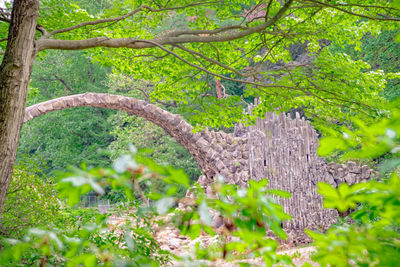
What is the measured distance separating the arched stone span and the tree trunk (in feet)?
16.4

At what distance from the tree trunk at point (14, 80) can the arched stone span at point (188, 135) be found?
16.4 feet

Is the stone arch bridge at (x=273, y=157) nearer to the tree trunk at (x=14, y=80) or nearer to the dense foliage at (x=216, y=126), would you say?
the dense foliage at (x=216, y=126)

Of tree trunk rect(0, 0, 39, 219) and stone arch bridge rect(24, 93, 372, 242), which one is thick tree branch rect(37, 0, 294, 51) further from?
stone arch bridge rect(24, 93, 372, 242)

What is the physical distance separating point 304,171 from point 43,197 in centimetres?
617

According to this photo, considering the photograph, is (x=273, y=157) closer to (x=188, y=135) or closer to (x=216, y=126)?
(x=188, y=135)

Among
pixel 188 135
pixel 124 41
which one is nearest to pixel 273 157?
pixel 188 135

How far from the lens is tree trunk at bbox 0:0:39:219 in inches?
93.7

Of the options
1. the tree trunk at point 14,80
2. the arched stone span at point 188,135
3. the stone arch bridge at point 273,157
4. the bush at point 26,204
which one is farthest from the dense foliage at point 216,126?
the stone arch bridge at point 273,157

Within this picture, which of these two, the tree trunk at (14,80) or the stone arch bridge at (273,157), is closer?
the tree trunk at (14,80)

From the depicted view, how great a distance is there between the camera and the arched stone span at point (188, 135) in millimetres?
7598

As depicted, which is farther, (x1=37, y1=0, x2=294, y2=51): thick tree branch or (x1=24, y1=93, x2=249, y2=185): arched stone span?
(x1=24, y1=93, x2=249, y2=185): arched stone span

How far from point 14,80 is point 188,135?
230 inches

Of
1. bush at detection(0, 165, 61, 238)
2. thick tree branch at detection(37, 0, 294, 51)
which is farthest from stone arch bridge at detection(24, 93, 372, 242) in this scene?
thick tree branch at detection(37, 0, 294, 51)

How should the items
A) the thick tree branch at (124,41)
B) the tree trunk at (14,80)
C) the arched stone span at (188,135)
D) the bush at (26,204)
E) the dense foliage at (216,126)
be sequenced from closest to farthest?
the dense foliage at (216,126)
the tree trunk at (14,80)
the thick tree branch at (124,41)
the bush at (26,204)
the arched stone span at (188,135)
